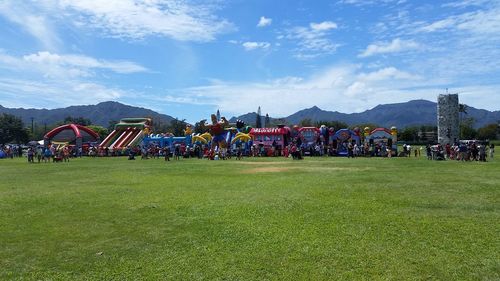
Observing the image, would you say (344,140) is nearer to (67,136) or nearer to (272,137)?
(272,137)

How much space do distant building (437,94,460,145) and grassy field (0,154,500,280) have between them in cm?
3728

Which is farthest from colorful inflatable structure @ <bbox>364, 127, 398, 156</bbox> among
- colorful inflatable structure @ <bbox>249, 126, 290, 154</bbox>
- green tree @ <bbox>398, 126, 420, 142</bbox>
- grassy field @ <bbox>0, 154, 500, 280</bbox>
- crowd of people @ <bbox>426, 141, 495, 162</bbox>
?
green tree @ <bbox>398, 126, 420, 142</bbox>

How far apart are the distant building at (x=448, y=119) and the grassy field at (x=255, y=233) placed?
37.3m

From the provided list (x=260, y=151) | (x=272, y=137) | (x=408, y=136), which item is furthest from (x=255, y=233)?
(x=408, y=136)

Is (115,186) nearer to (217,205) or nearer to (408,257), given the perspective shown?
(217,205)

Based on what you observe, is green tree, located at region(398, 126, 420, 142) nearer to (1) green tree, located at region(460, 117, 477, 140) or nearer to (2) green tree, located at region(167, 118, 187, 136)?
(1) green tree, located at region(460, 117, 477, 140)

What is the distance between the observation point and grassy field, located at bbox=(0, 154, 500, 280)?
6668 mm

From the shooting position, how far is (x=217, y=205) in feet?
40.2

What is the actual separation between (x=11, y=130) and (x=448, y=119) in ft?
292

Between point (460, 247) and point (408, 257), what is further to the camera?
point (460, 247)

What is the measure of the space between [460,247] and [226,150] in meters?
33.8

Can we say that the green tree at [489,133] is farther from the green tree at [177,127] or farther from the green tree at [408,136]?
the green tree at [177,127]

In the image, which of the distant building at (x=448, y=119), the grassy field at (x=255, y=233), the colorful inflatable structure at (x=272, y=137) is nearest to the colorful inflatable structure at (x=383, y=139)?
the colorful inflatable structure at (x=272, y=137)

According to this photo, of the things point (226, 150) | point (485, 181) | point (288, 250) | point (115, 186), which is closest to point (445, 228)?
point (288, 250)
